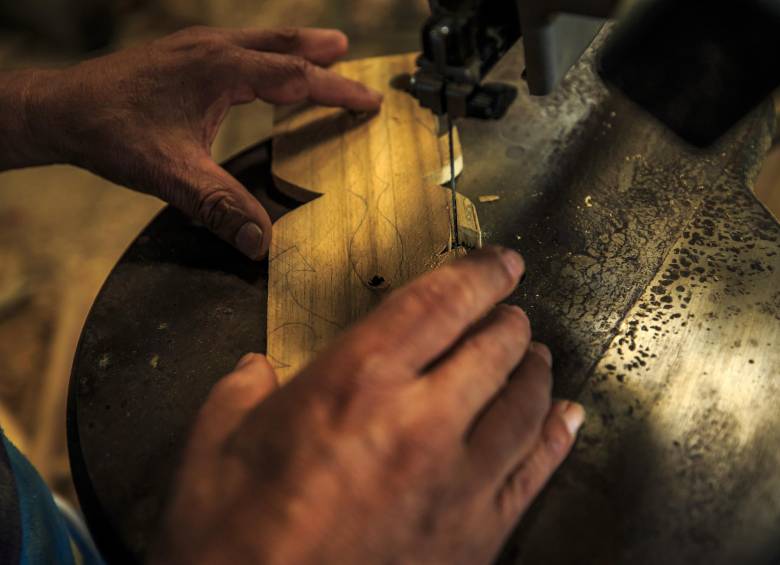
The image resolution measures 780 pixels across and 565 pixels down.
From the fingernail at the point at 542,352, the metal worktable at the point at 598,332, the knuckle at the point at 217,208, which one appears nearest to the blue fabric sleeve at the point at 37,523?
the metal worktable at the point at 598,332

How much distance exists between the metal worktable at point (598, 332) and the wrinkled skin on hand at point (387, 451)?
0.44ft

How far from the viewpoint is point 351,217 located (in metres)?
1.03

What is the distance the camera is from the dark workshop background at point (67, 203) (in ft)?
6.45

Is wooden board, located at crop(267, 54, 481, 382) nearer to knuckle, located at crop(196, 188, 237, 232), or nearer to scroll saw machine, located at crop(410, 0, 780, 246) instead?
knuckle, located at crop(196, 188, 237, 232)

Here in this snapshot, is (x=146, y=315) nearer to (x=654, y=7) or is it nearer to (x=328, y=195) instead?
(x=328, y=195)

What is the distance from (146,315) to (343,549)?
21.4 inches

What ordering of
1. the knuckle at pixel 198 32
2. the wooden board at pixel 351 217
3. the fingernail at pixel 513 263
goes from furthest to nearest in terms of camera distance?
the knuckle at pixel 198 32 → the wooden board at pixel 351 217 → the fingernail at pixel 513 263

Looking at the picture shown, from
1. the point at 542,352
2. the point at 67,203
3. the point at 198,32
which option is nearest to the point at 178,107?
the point at 198,32

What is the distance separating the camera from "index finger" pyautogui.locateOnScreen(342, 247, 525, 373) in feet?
2.10

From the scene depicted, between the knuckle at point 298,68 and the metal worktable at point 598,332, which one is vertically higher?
the knuckle at point 298,68

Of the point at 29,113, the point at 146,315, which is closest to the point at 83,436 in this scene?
the point at 146,315

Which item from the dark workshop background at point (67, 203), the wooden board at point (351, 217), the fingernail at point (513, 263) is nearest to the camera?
the fingernail at point (513, 263)

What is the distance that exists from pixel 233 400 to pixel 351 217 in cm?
41

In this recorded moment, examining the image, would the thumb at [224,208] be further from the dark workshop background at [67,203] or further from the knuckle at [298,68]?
the dark workshop background at [67,203]
